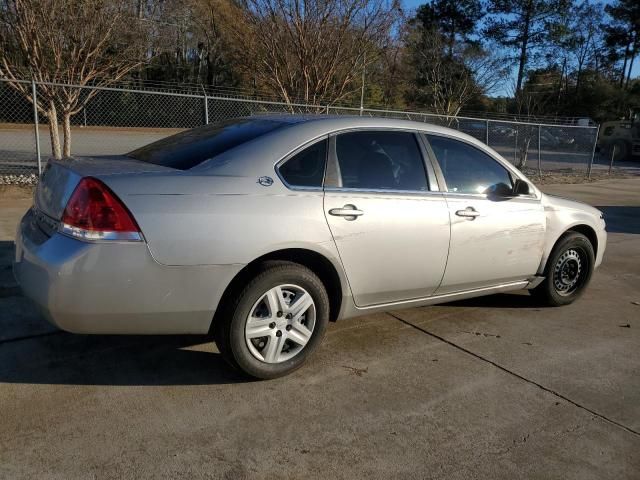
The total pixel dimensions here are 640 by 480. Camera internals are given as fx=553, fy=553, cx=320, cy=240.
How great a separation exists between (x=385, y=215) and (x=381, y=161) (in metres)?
0.43

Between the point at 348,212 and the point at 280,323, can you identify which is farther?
the point at 348,212

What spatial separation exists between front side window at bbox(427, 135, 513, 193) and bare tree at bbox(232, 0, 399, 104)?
36.8 feet

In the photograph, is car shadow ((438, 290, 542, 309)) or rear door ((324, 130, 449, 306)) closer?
rear door ((324, 130, 449, 306))

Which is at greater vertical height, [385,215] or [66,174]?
[66,174]

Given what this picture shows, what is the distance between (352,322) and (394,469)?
186 centimetres

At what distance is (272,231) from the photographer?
312 cm

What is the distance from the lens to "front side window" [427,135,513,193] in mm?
4078

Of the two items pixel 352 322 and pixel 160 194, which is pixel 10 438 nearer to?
pixel 160 194

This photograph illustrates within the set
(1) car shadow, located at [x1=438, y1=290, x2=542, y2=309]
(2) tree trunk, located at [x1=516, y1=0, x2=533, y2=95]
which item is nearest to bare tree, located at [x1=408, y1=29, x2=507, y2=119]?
(2) tree trunk, located at [x1=516, y1=0, x2=533, y2=95]

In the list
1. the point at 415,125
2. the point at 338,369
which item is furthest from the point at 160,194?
the point at 415,125

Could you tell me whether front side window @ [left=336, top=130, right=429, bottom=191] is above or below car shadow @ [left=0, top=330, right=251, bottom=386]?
above

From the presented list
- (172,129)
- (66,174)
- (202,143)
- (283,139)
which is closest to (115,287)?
(66,174)

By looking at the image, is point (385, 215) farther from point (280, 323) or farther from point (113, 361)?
point (113, 361)

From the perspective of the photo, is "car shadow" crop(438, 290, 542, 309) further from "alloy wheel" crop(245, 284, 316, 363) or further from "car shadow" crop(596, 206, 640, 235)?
"car shadow" crop(596, 206, 640, 235)
